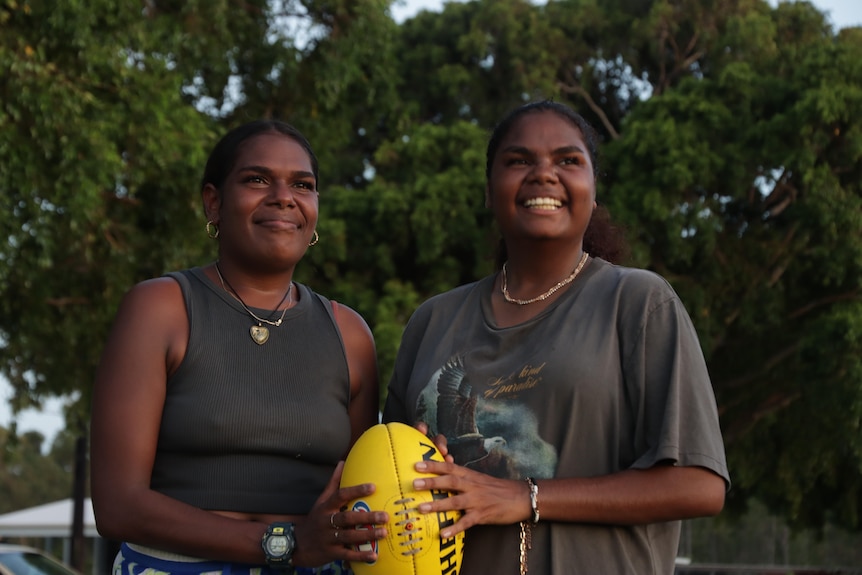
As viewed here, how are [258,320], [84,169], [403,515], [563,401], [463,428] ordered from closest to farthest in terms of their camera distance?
[403,515] < [563,401] < [463,428] < [258,320] < [84,169]

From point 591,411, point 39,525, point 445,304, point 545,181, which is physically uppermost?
point 39,525

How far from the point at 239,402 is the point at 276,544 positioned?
404 millimetres

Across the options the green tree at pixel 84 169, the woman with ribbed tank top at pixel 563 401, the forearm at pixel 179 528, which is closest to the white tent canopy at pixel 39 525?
the green tree at pixel 84 169

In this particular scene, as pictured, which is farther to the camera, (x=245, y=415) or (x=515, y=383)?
(x=245, y=415)

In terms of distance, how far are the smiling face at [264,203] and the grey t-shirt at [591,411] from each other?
706 millimetres

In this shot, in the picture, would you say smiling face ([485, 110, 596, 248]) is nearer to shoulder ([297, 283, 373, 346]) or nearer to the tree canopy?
shoulder ([297, 283, 373, 346])

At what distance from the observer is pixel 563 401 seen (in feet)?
9.38

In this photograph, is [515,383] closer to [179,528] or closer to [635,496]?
[635,496]

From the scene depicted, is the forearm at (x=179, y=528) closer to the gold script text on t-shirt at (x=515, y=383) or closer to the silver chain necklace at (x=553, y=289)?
the gold script text on t-shirt at (x=515, y=383)

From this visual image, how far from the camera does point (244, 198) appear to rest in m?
3.31

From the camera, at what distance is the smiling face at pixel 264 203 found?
10.9 feet

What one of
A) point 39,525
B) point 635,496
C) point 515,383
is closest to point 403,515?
point 515,383

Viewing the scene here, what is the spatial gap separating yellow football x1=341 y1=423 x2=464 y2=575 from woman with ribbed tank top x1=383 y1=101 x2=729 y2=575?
0.15 feet

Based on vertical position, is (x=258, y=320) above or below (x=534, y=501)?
above
